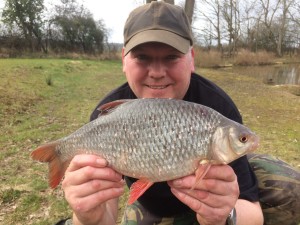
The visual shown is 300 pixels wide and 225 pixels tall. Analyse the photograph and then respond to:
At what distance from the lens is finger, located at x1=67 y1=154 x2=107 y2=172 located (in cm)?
151

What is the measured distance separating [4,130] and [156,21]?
4651mm

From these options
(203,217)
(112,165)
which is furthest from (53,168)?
(203,217)

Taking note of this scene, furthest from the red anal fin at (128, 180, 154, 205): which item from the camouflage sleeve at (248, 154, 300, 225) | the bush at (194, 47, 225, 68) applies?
the bush at (194, 47, 225, 68)

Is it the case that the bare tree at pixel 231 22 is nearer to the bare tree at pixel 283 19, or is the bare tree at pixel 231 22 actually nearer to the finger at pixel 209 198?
the bare tree at pixel 283 19

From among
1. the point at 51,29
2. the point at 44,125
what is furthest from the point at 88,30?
the point at 44,125

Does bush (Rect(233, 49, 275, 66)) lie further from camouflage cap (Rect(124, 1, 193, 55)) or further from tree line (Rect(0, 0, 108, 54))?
camouflage cap (Rect(124, 1, 193, 55))

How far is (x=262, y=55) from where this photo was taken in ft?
94.6

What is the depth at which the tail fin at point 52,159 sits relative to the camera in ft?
5.50

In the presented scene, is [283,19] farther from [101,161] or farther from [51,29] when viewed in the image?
[101,161]

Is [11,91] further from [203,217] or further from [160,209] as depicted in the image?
[203,217]

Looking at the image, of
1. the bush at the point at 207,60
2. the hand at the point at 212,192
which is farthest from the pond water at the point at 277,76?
the hand at the point at 212,192

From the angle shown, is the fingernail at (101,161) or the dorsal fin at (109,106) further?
the dorsal fin at (109,106)

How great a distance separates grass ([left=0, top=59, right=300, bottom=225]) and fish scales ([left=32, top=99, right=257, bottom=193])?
190 centimetres

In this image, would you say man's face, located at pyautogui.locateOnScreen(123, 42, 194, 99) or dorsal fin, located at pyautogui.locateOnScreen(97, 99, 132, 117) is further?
man's face, located at pyautogui.locateOnScreen(123, 42, 194, 99)
